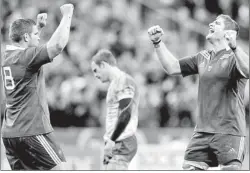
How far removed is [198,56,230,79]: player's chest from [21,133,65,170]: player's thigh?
185 cm

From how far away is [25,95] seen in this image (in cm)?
556

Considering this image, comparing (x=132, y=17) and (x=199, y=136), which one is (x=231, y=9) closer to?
(x=132, y=17)

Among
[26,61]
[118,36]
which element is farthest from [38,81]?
[118,36]

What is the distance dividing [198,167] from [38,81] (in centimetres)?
197

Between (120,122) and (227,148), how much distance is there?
1912 millimetres

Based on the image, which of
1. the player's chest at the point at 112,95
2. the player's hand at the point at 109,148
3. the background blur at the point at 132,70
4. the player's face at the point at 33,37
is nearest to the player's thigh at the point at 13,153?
the player's face at the point at 33,37

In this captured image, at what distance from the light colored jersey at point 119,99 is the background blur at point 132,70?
3.02m

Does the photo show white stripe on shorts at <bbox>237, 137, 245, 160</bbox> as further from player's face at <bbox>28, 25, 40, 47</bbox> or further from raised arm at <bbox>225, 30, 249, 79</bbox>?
player's face at <bbox>28, 25, 40, 47</bbox>

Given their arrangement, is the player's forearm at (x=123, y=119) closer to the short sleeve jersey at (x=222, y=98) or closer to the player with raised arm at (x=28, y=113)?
the short sleeve jersey at (x=222, y=98)

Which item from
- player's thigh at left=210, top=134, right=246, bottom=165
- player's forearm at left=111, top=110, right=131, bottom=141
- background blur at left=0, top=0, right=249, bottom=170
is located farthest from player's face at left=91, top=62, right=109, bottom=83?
background blur at left=0, top=0, right=249, bottom=170

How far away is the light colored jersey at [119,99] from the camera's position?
7320 millimetres

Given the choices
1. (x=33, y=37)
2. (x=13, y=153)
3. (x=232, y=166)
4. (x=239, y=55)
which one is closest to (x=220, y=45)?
(x=239, y=55)

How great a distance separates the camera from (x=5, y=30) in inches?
593

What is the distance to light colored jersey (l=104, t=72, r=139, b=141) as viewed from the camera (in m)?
7.32
